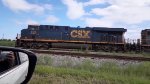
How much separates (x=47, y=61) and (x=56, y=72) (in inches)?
196

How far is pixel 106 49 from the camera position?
35.8 m

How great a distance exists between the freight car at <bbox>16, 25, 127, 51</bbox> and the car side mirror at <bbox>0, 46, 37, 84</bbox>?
101 ft

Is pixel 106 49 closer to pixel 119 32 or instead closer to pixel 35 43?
pixel 119 32

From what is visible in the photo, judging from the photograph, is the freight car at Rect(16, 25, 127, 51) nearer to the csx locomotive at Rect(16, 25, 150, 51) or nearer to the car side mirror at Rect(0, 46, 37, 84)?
the csx locomotive at Rect(16, 25, 150, 51)

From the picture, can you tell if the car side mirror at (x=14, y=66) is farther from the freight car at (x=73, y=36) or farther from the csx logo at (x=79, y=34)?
the csx logo at (x=79, y=34)

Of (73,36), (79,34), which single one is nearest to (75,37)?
(73,36)

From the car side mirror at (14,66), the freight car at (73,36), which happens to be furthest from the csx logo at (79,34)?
the car side mirror at (14,66)

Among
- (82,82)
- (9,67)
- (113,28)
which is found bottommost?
(82,82)

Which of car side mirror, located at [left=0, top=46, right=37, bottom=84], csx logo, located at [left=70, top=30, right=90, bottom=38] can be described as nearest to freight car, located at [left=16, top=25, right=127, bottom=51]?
csx logo, located at [left=70, top=30, right=90, bottom=38]

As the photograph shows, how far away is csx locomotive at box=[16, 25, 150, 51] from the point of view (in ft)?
117

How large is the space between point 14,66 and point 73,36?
32.3 m

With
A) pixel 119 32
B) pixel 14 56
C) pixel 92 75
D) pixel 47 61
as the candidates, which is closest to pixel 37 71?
pixel 92 75

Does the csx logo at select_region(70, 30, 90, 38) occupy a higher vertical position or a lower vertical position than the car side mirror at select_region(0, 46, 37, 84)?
higher

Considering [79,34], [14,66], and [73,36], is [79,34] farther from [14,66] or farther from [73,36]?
[14,66]
